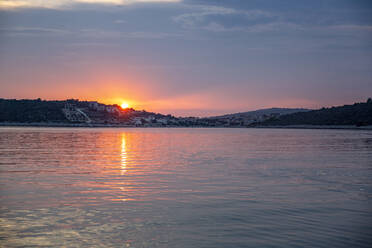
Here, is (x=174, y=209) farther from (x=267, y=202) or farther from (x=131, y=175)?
(x=131, y=175)

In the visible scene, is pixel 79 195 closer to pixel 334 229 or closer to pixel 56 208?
pixel 56 208

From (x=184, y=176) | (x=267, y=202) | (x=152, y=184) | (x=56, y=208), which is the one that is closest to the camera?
(x=56, y=208)

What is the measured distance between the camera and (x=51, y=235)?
30.7 ft

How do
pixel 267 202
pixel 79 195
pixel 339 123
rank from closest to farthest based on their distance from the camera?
1. pixel 267 202
2. pixel 79 195
3. pixel 339 123

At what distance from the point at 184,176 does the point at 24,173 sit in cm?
838

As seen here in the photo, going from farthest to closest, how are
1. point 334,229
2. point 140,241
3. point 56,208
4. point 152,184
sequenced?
point 152,184 < point 56,208 < point 334,229 < point 140,241

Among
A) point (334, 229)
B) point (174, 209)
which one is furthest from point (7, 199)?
point (334, 229)

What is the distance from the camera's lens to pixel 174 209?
1227 centimetres

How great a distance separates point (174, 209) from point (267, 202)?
3.41m

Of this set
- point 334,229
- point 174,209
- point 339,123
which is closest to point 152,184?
point 174,209

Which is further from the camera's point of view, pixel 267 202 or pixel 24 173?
pixel 24 173

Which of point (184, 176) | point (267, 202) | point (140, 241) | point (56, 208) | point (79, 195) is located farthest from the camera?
point (184, 176)

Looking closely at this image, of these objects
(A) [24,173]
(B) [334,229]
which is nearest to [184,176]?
(A) [24,173]

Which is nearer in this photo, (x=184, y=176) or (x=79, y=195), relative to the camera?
(x=79, y=195)
